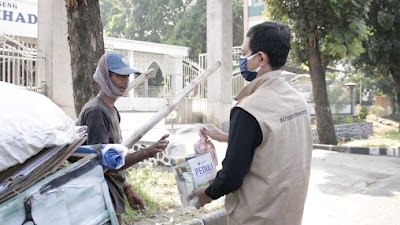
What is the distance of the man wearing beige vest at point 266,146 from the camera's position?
180 cm

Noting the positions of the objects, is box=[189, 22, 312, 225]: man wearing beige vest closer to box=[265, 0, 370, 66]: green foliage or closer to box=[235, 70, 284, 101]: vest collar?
box=[235, 70, 284, 101]: vest collar

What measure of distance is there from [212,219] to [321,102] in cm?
724

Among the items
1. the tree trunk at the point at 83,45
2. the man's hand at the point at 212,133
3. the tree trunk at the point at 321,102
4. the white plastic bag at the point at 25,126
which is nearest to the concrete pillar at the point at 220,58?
the tree trunk at the point at 321,102

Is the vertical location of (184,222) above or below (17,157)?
below

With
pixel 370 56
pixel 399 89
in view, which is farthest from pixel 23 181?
pixel 399 89

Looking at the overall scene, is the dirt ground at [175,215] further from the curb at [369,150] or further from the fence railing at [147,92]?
the fence railing at [147,92]

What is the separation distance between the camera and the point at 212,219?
4.07m

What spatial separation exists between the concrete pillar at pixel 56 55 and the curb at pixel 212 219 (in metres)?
4.83

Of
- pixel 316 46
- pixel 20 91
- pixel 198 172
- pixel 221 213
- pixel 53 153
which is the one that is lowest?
pixel 221 213

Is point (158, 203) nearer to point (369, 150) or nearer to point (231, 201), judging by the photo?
point (231, 201)

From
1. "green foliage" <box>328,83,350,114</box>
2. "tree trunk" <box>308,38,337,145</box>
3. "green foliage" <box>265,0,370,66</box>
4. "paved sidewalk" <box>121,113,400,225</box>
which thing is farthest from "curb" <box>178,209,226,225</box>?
"green foliage" <box>328,83,350,114</box>

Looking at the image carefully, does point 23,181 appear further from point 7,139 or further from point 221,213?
point 221,213

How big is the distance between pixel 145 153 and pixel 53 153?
2.17 ft

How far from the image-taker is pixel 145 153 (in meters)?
2.19
